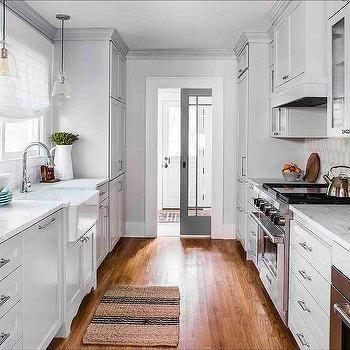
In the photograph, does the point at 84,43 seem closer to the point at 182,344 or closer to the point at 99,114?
the point at 99,114

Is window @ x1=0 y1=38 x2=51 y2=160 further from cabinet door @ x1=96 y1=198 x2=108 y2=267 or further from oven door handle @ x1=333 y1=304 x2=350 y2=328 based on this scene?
oven door handle @ x1=333 y1=304 x2=350 y2=328

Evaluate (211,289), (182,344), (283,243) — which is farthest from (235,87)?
(182,344)

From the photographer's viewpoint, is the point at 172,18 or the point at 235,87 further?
the point at 235,87

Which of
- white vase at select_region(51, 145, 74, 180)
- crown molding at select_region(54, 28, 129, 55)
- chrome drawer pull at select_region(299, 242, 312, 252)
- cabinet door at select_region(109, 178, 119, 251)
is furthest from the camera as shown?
cabinet door at select_region(109, 178, 119, 251)

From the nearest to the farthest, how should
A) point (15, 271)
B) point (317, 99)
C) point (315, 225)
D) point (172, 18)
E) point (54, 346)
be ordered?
point (15, 271) < point (315, 225) < point (54, 346) < point (317, 99) < point (172, 18)

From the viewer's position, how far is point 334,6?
2932 millimetres

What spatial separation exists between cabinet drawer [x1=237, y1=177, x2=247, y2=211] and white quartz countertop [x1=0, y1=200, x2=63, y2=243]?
272 cm

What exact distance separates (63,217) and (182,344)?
1.09 m

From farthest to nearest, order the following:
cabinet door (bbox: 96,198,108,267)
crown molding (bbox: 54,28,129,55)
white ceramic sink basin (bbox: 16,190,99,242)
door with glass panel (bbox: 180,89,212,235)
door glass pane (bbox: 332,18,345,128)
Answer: door with glass panel (bbox: 180,89,212,235) < crown molding (bbox: 54,28,129,55) < cabinet door (bbox: 96,198,108,267) < white ceramic sink basin (bbox: 16,190,99,242) < door glass pane (bbox: 332,18,345,128)

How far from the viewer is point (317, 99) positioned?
11.6 ft

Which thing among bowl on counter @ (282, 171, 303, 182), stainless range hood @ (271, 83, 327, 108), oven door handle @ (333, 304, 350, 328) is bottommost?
oven door handle @ (333, 304, 350, 328)

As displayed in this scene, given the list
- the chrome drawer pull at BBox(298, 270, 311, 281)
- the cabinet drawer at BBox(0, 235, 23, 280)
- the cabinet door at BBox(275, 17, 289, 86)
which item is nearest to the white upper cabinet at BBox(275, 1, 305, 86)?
the cabinet door at BBox(275, 17, 289, 86)

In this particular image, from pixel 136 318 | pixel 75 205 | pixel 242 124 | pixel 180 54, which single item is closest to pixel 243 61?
pixel 242 124

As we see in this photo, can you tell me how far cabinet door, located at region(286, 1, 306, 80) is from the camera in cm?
343
